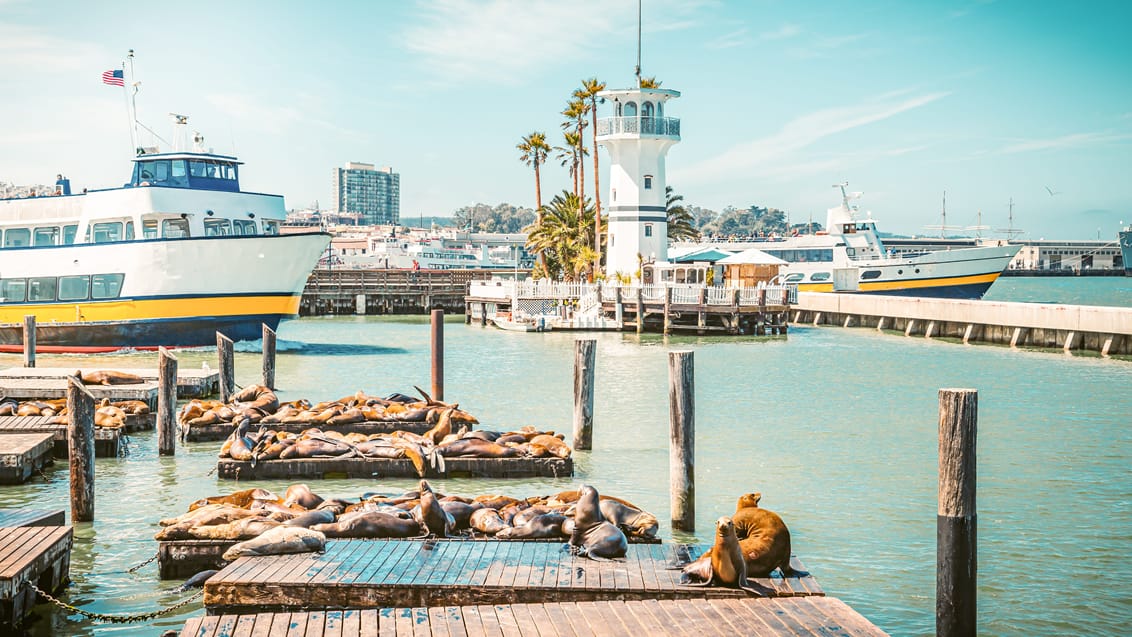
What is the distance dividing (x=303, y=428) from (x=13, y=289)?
20903 millimetres

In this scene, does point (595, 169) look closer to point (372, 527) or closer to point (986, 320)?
point (986, 320)

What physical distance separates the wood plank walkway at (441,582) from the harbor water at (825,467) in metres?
1.01

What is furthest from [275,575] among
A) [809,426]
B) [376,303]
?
[376,303]

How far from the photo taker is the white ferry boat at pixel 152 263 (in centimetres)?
3097

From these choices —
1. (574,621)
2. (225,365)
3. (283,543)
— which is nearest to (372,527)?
(283,543)

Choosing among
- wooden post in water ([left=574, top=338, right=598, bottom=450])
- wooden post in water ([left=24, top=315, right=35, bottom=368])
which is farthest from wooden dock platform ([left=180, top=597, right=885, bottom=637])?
wooden post in water ([left=24, top=315, right=35, bottom=368])

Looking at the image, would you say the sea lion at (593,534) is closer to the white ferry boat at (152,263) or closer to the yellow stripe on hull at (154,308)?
the white ferry boat at (152,263)

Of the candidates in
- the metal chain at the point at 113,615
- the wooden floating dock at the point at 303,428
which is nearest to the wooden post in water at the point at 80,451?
the metal chain at the point at 113,615

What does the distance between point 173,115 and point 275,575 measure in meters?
28.8

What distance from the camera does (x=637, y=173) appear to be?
153ft

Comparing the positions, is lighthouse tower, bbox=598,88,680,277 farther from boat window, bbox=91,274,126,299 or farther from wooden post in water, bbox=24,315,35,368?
wooden post in water, bbox=24,315,35,368

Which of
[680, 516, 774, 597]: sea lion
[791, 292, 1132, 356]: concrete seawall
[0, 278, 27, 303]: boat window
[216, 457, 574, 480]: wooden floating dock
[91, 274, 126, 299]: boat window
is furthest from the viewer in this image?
[791, 292, 1132, 356]: concrete seawall

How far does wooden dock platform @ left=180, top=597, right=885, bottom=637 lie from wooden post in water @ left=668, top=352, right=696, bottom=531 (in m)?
3.56

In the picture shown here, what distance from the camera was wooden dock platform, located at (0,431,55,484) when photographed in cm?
1362
